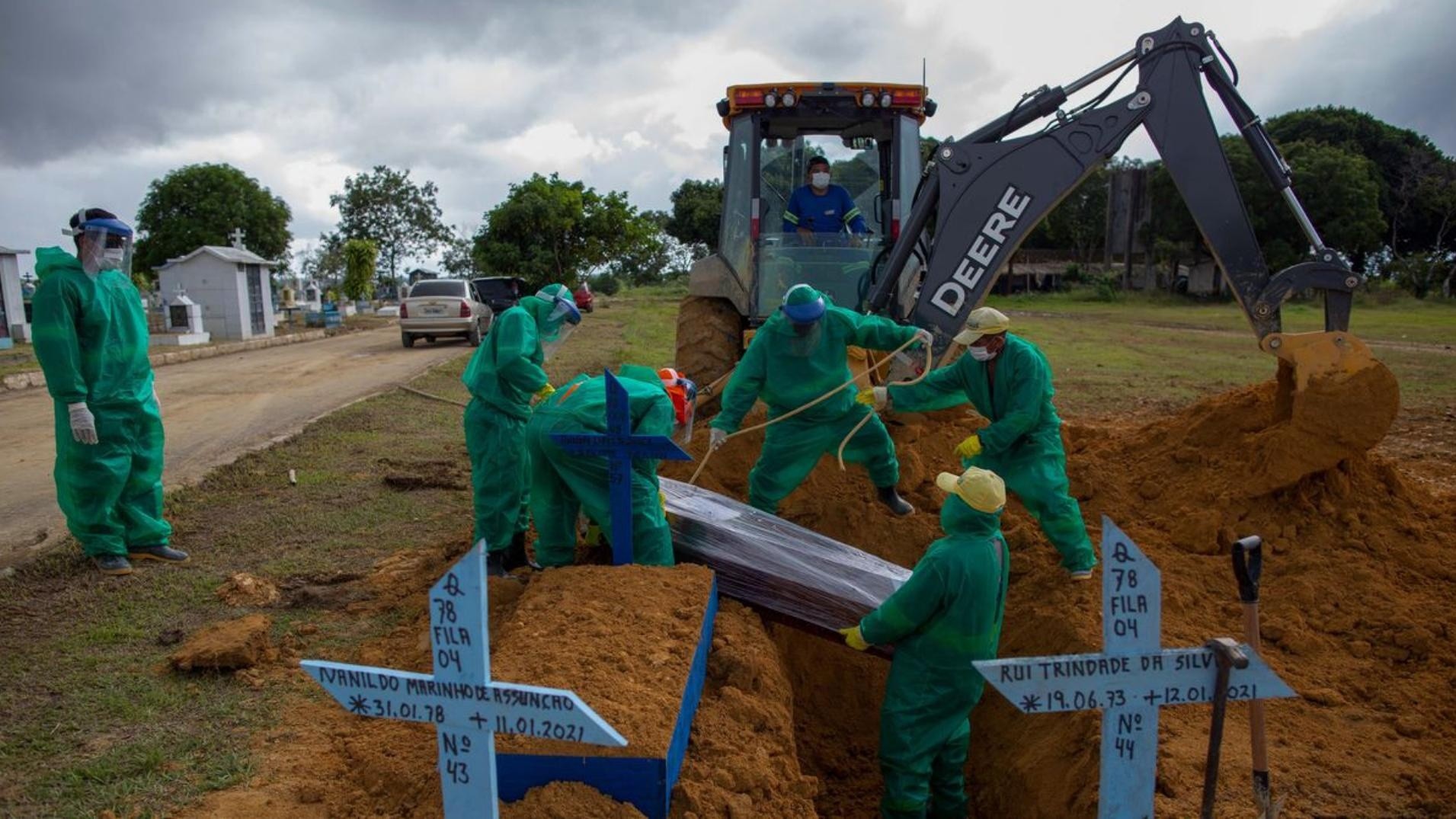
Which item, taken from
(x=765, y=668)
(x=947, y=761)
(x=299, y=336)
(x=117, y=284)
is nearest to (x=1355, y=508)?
(x=947, y=761)

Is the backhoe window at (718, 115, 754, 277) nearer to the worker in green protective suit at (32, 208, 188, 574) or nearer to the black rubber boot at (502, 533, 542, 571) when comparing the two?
the black rubber boot at (502, 533, 542, 571)

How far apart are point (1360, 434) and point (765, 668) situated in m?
3.76

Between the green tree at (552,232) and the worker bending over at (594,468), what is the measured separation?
24.9 m

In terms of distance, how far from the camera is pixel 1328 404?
548 centimetres

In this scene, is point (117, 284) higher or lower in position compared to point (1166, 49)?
lower

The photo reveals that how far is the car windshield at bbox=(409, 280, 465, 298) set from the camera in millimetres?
21391

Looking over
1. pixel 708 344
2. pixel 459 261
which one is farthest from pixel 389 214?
pixel 708 344

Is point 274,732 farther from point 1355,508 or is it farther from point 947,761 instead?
point 1355,508

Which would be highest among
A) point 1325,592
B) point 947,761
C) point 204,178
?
point 204,178

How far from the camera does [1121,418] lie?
10297 millimetres

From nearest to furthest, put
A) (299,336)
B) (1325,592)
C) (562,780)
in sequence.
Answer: (562,780), (1325,592), (299,336)

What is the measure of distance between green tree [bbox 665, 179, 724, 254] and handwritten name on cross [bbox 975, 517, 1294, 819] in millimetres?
36256

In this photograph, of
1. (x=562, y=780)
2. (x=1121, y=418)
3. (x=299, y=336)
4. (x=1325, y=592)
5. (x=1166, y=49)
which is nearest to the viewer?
(x=562, y=780)

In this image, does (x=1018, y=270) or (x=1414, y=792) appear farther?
(x=1018, y=270)
